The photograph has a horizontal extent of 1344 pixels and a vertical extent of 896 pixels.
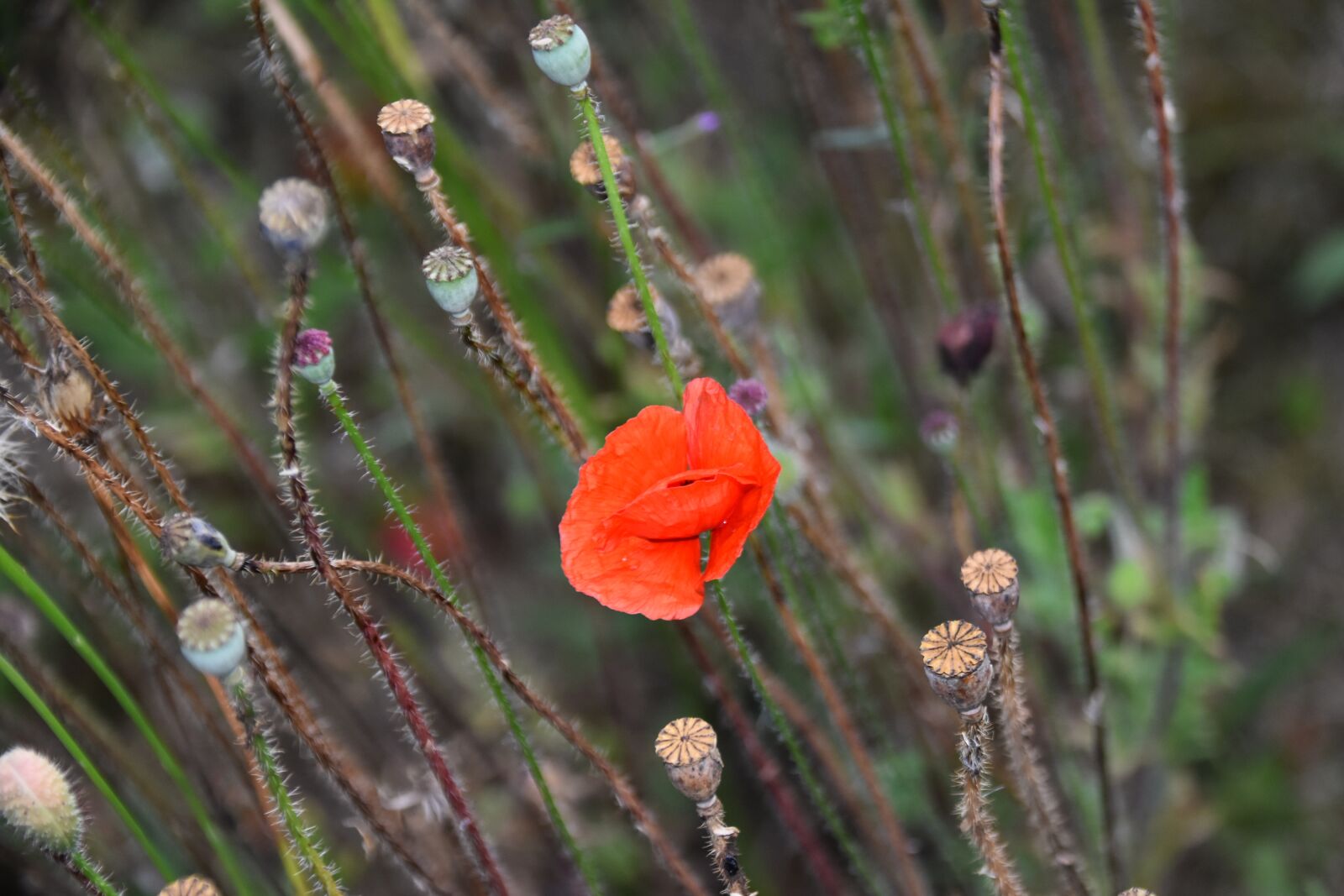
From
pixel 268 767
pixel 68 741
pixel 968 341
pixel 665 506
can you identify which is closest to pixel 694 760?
pixel 665 506

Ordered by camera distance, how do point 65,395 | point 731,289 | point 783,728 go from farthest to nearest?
point 731,289
point 783,728
point 65,395

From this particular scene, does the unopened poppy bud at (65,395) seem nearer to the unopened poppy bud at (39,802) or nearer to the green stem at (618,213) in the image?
the unopened poppy bud at (39,802)

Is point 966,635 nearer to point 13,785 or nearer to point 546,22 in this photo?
point 546,22

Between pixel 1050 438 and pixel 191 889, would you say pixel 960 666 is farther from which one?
pixel 191 889

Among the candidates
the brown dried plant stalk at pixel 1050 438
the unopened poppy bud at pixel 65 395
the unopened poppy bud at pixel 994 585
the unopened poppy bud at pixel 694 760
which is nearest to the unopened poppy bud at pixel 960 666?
the unopened poppy bud at pixel 994 585

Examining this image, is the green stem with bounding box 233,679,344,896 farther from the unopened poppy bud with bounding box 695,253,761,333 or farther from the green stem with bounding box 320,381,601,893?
the unopened poppy bud with bounding box 695,253,761,333

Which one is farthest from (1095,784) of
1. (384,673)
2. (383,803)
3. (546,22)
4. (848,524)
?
(546,22)

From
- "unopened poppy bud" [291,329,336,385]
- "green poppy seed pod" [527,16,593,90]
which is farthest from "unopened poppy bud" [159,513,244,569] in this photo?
"green poppy seed pod" [527,16,593,90]
